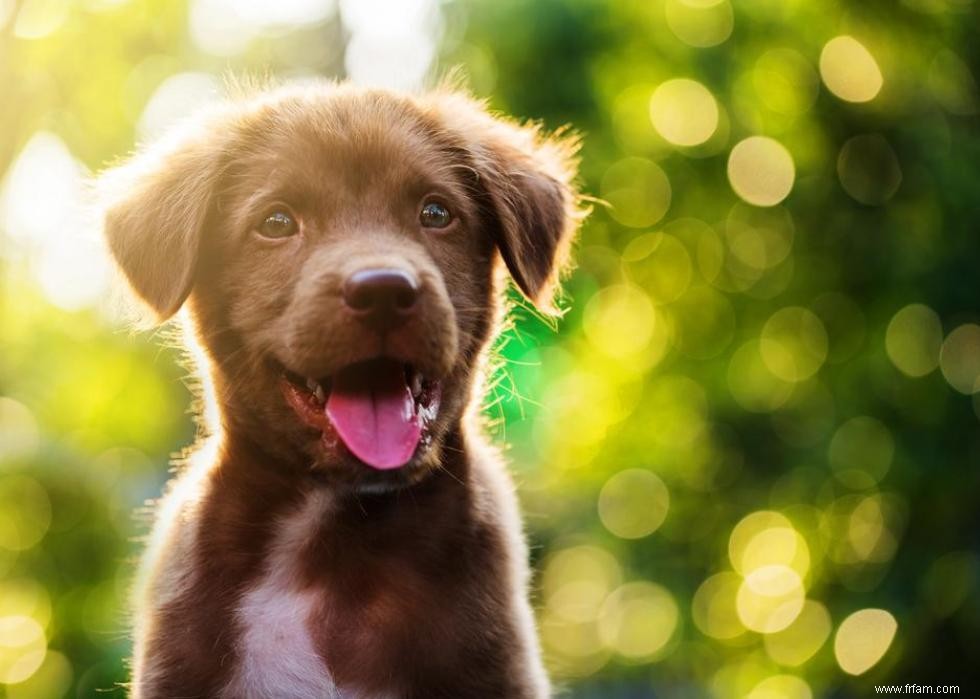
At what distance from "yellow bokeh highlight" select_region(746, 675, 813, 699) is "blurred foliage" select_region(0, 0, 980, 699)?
0.14ft

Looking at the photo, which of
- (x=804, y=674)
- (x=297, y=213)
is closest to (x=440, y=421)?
(x=297, y=213)

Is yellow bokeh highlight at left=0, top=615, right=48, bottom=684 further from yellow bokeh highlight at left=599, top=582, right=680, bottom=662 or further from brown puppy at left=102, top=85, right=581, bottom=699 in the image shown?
yellow bokeh highlight at left=599, top=582, right=680, bottom=662

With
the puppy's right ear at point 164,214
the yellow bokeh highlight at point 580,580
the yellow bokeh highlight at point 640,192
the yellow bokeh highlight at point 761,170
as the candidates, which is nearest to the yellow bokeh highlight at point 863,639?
the yellow bokeh highlight at point 580,580

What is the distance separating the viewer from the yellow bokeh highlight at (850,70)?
34.1 ft

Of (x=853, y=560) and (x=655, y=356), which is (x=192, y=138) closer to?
(x=655, y=356)

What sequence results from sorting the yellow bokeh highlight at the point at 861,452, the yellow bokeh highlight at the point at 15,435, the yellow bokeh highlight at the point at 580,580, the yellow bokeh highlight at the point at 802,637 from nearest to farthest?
the yellow bokeh highlight at the point at 15,435, the yellow bokeh highlight at the point at 861,452, the yellow bokeh highlight at the point at 802,637, the yellow bokeh highlight at the point at 580,580

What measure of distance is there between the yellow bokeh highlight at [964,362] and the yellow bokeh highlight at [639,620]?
328cm

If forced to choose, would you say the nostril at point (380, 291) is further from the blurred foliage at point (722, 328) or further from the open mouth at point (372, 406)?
the blurred foliage at point (722, 328)

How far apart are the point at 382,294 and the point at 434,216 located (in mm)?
669

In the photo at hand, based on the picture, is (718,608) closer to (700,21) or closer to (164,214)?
(700,21)

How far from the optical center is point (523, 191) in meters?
4.25

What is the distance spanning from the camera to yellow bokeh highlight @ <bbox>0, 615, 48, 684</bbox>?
7406 mm

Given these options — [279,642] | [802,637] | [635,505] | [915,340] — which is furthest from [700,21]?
[279,642]

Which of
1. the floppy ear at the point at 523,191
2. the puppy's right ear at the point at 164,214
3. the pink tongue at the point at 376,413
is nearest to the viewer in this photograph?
the pink tongue at the point at 376,413
